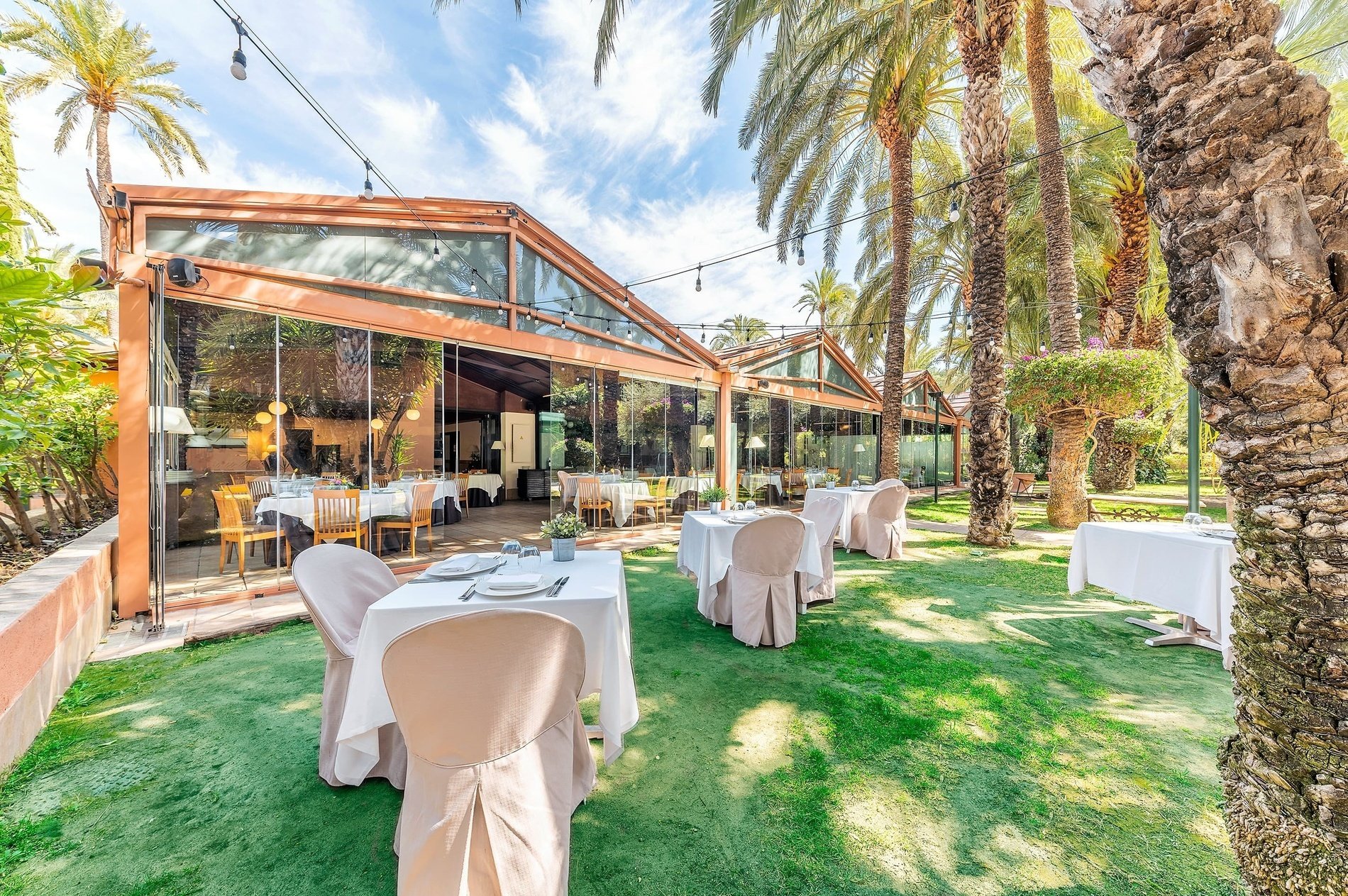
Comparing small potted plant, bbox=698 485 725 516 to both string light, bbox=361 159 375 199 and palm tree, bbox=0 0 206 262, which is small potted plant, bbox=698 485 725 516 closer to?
string light, bbox=361 159 375 199

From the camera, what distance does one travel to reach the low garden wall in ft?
7.69

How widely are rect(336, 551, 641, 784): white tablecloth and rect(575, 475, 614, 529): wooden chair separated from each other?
5.68 meters

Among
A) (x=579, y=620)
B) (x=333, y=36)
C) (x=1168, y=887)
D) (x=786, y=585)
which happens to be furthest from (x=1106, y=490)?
(x=333, y=36)

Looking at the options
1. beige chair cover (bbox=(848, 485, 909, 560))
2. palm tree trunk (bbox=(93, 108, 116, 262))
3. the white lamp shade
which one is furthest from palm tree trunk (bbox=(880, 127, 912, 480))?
palm tree trunk (bbox=(93, 108, 116, 262))

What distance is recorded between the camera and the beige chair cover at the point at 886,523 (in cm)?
681

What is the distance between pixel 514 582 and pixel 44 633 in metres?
2.67

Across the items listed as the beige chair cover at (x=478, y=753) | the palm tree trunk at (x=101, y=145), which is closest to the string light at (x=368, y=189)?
the beige chair cover at (x=478, y=753)

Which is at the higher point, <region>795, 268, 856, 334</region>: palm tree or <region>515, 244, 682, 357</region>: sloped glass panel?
<region>795, 268, 856, 334</region>: palm tree

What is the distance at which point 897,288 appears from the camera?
10805 millimetres

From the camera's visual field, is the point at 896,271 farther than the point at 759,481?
No

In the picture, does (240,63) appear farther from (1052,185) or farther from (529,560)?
(1052,185)

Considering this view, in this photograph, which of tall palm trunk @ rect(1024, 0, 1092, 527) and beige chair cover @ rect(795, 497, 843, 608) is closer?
beige chair cover @ rect(795, 497, 843, 608)

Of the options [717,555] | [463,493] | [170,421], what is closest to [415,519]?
[170,421]

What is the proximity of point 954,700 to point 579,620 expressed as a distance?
2440mm
